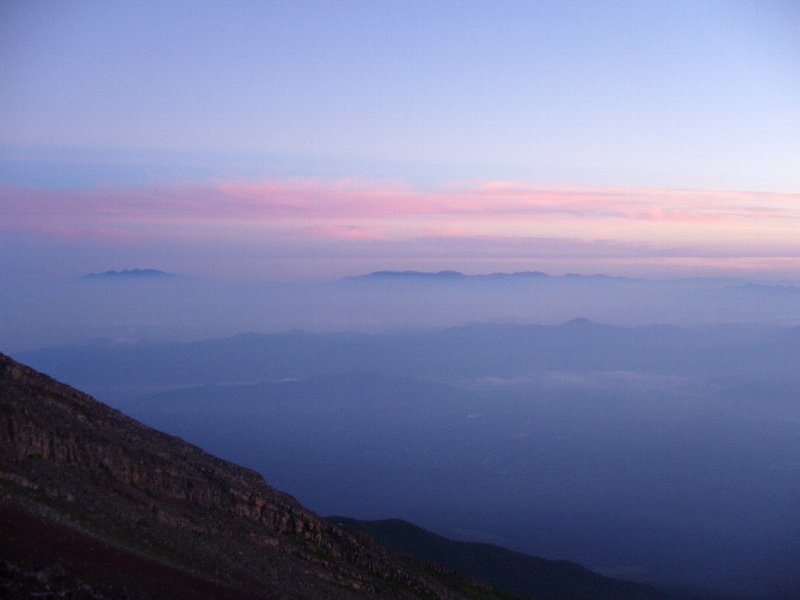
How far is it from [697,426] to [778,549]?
299 feet

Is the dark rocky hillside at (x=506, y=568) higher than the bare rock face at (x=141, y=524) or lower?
lower

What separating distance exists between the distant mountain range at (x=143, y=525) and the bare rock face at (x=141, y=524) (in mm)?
48

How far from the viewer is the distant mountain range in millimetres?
15812

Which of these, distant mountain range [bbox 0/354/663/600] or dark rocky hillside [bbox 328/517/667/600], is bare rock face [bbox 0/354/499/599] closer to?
distant mountain range [bbox 0/354/663/600]

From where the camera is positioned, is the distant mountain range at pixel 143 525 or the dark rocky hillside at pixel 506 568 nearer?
the distant mountain range at pixel 143 525

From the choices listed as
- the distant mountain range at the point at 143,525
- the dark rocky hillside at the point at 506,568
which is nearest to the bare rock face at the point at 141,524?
the distant mountain range at the point at 143,525

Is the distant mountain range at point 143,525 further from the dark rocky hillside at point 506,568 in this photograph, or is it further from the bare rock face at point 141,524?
the dark rocky hillside at point 506,568

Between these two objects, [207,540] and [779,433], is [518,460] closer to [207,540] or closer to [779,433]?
[779,433]

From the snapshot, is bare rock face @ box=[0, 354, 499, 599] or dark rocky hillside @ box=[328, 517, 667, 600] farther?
dark rocky hillside @ box=[328, 517, 667, 600]

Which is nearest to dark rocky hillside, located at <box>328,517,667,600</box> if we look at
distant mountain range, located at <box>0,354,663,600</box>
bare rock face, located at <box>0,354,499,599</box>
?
distant mountain range, located at <box>0,354,663,600</box>

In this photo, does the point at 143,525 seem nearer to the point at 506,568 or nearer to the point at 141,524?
the point at 141,524

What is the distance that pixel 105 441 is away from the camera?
81.1ft

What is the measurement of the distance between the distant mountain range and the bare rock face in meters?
0.05

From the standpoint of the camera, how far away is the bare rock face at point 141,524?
52.0 ft
